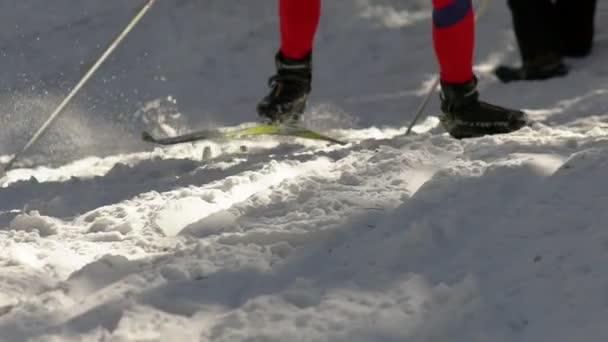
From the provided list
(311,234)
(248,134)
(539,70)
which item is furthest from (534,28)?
(311,234)

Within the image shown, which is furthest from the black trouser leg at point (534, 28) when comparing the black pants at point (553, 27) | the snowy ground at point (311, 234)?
the snowy ground at point (311, 234)

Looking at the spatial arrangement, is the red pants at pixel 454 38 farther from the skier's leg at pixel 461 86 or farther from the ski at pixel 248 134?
the ski at pixel 248 134

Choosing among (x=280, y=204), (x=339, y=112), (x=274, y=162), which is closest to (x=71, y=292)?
(x=280, y=204)

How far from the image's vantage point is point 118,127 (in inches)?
171

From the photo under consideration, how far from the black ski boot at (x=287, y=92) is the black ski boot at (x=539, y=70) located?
1.88 m

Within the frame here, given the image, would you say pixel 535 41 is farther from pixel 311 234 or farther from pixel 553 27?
pixel 311 234

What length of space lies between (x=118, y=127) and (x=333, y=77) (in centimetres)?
170

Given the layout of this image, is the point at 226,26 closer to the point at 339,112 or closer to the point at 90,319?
the point at 339,112

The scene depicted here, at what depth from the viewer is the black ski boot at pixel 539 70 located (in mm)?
5113

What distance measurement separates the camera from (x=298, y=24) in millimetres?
3670

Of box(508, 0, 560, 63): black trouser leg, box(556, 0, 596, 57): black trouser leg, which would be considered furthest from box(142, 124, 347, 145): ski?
box(556, 0, 596, 57): black trouser leg

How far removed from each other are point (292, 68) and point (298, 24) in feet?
0.61

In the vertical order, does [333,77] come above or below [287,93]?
below

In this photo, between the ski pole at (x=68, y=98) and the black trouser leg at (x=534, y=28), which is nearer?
the ski pole at (x=68, y=98)
